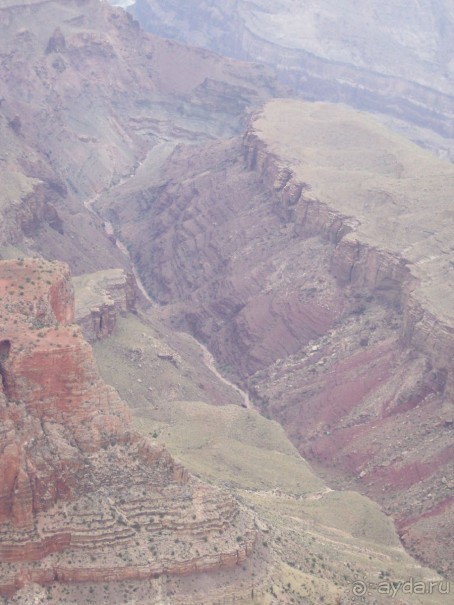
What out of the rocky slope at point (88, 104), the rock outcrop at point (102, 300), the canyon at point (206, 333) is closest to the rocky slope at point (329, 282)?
the canyon at point (206, 333)

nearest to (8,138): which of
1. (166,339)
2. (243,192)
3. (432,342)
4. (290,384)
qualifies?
(243,192)

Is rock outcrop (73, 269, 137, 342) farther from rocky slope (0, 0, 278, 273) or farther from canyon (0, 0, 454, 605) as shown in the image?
rocky slope (0, 0, 278, 273)

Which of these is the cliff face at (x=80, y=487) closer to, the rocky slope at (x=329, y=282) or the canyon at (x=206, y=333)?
the canyon at (x=206, y=333)
